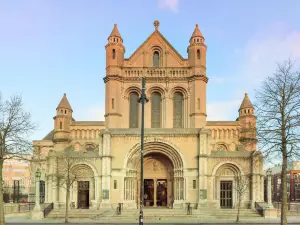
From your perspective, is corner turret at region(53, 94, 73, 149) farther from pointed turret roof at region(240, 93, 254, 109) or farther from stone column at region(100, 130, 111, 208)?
pointed turret roof at region(240, 93, 254, 109)

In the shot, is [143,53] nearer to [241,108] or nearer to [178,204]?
[241,108]

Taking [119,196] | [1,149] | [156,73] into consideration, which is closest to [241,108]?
[156,73]

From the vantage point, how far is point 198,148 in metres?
43.0

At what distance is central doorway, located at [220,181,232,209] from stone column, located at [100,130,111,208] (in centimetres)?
1219

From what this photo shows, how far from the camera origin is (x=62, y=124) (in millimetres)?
52438

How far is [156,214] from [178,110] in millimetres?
16171

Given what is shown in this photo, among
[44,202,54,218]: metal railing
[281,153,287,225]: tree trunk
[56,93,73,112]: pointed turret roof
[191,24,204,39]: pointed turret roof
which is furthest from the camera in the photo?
[56,93,73,112]: pointed turret roof

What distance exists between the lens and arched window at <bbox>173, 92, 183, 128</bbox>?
50.2m

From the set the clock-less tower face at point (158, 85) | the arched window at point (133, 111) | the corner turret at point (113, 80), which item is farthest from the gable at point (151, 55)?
the arched window at point (133, 111)

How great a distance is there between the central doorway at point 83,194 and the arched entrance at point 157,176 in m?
4.38

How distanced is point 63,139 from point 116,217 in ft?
57.3

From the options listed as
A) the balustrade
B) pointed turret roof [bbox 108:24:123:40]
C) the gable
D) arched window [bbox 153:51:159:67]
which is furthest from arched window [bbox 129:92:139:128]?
pointed turret roof [bbox 108:24:123:40]

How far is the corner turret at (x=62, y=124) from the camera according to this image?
51781 mm

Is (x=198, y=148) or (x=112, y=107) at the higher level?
(x=112, y=107)
